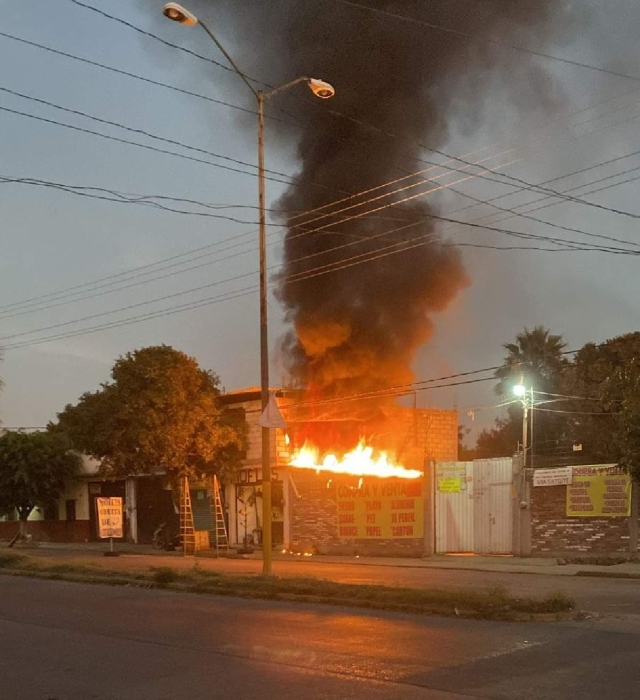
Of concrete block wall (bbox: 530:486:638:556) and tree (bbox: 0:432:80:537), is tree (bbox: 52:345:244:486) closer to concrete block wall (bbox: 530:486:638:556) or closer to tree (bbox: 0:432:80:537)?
tree (bbox: 0:432:80:537)

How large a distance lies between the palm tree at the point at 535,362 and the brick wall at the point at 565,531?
957 inches

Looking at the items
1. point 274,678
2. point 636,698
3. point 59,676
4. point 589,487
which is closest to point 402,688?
point 274,678

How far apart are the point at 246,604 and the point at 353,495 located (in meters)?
14.7

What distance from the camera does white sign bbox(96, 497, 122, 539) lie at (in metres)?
28.9

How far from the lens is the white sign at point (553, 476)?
2345 centimetres

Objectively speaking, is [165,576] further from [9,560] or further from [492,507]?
[492,507]

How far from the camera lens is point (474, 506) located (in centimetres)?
2564

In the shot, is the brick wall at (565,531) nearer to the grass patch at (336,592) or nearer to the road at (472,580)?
the road at (472,580)

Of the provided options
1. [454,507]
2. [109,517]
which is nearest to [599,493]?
[454,507]

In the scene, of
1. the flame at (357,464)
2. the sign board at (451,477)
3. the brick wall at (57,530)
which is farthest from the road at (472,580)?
the brick wall at (57,530)

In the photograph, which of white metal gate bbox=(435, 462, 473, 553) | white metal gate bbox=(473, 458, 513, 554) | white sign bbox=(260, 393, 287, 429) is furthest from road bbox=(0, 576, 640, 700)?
white metal gate bbox=(435, 462, 473, 553)

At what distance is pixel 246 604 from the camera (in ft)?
47.3

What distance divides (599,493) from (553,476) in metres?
1.41

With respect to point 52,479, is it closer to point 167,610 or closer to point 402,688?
point 167,610
